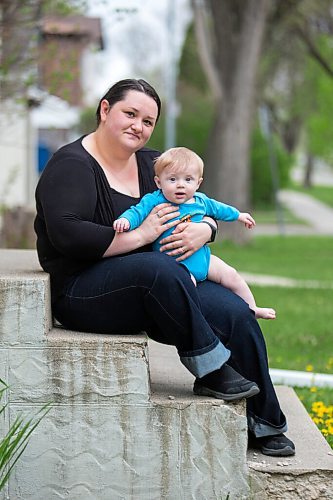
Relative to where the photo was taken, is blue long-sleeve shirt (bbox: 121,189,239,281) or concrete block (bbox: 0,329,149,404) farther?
blue long-sleeve shirt (bbox: 121,189,239,281)

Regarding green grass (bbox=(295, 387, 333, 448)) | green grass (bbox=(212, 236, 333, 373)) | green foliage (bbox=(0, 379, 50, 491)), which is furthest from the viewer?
green grass (bbox=(212, 236, 333, 373))

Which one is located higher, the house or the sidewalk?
the house

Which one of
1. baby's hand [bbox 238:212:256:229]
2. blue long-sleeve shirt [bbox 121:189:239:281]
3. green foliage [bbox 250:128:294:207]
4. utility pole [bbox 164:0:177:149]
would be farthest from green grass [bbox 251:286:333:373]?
green foliage [bbox 250:128:294:207]

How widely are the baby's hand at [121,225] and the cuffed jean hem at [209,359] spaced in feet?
1.80

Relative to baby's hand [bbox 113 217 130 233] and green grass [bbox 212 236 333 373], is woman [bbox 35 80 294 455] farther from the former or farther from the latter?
green grass [bbox 212 236 333 373]

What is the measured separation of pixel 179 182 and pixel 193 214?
0.18 m

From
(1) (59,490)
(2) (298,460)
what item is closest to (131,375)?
(1) (59,490)

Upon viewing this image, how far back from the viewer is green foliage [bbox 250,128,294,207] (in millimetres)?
41188

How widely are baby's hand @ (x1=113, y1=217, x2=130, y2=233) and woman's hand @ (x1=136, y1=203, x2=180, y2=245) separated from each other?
10cm

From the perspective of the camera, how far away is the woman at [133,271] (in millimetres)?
4086

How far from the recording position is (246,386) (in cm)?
412

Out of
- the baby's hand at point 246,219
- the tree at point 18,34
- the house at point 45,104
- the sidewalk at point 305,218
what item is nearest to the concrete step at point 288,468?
the baby's hand at point 246,219

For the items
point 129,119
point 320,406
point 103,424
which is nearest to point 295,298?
point 320,406

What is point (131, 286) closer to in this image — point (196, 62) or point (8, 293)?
point (8, 293)
